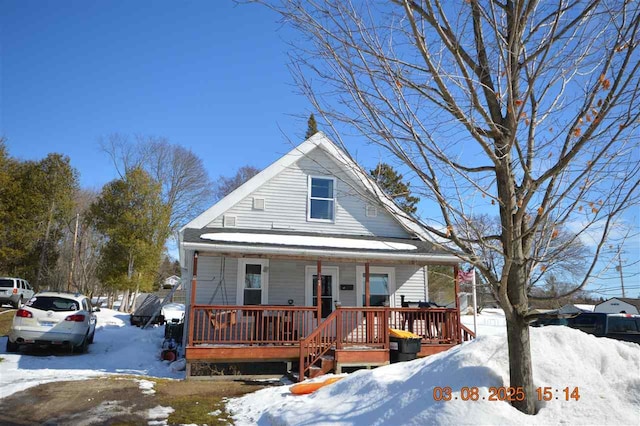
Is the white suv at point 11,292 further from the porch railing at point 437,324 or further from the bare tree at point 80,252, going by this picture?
the porch railing at point 437,324

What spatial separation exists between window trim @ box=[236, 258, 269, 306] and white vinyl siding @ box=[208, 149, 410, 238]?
1.04m

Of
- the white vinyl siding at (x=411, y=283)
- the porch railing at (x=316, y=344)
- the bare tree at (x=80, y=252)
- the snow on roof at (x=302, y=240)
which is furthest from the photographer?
the bare tree at (x=80, y=252)

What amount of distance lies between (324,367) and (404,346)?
77.4 inches

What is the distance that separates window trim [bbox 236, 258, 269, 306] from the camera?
41.7 ft

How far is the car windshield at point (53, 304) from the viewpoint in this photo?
12.0 m

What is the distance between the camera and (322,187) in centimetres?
1419

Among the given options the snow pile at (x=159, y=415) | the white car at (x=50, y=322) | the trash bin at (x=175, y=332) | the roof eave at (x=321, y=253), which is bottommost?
the snow pile at (x=159, y=415)

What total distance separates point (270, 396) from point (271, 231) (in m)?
5.73

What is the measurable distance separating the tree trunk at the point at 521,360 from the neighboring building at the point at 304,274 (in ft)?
19.3

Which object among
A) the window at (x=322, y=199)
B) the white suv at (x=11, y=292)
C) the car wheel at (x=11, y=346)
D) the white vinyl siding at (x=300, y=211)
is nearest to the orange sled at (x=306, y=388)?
the white vinyl siding at (x=300, y=211)

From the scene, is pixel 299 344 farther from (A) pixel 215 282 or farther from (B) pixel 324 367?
(A) pixel 215 282

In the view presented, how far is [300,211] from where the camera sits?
13734mm

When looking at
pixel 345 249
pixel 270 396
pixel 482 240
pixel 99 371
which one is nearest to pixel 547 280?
pixel 482 240

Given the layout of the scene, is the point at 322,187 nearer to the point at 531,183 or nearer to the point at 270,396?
the point at 270,396
